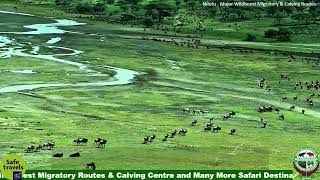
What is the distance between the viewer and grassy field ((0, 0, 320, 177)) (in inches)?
1890

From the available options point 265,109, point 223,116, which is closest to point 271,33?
point 265,109

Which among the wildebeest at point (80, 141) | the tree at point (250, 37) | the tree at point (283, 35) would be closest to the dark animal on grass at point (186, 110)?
the wildebeest at point (80, 141)

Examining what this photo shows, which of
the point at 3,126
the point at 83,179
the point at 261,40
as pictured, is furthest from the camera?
the point at 261,40

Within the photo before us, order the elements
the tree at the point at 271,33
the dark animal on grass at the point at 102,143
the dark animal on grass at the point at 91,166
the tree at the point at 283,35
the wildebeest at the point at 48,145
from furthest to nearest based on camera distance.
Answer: the tree at the point at 271,33 → the tree at the point at 283,35 → the dark animal on grass at the point at 102,143 → the wildebeest at the point at 48,145 → the dark animal on grass at the point at 91,166

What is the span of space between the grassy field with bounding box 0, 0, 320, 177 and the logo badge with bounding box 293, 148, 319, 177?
8.06 meters

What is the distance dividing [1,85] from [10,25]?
102112mm

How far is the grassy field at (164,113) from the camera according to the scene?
157ft

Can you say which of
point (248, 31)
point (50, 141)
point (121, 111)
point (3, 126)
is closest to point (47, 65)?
point (121, 111)

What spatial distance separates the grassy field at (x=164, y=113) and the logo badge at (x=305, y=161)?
806 cm

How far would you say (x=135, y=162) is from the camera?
4512 centimetres

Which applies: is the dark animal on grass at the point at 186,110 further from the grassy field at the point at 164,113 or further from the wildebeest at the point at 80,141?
the wildebeest at the point at 80,141

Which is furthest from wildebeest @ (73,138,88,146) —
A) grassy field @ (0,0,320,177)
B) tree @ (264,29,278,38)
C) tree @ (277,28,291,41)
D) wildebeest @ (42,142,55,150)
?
tree @ (264,29,278,38)

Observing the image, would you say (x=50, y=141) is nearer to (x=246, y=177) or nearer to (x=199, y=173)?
(x=199, y=173)

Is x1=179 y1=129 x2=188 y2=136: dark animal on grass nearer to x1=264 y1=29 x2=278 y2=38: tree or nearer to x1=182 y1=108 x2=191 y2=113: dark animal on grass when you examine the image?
x1=182 y1=108 x2=191 y2=113: dark animal on grass
